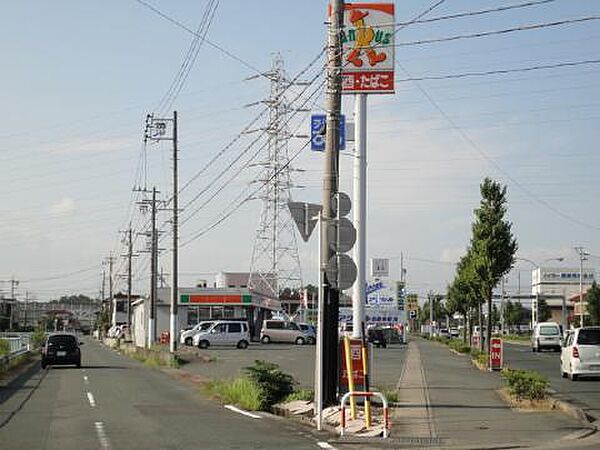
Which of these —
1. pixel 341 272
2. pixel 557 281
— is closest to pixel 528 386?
pixel 341 272

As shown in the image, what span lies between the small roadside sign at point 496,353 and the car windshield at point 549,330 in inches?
1020

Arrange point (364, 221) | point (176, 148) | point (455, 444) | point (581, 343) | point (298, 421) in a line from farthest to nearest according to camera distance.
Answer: point (176, 148)
point (581, 343)
point (364, 221)
point (298, 421)
point (455, 444)

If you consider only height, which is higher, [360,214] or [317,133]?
[317,133]

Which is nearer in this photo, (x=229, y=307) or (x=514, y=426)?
(x=514, y=426)

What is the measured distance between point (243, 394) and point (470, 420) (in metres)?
6.04

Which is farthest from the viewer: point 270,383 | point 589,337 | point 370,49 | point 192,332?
point 192,332

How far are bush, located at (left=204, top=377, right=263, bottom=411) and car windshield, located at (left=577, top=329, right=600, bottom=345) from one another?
11734 mm

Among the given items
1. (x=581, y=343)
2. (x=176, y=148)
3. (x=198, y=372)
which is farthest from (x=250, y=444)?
(x=176, y=148)

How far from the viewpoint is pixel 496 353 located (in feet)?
100

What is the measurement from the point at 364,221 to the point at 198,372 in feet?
53.5

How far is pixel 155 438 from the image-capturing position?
1435 centimetres

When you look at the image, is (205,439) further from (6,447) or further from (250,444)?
(6,447)

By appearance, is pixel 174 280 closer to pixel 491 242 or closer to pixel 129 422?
pixel 491 242

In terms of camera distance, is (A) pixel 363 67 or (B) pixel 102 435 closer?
(B) pixel 102 435
